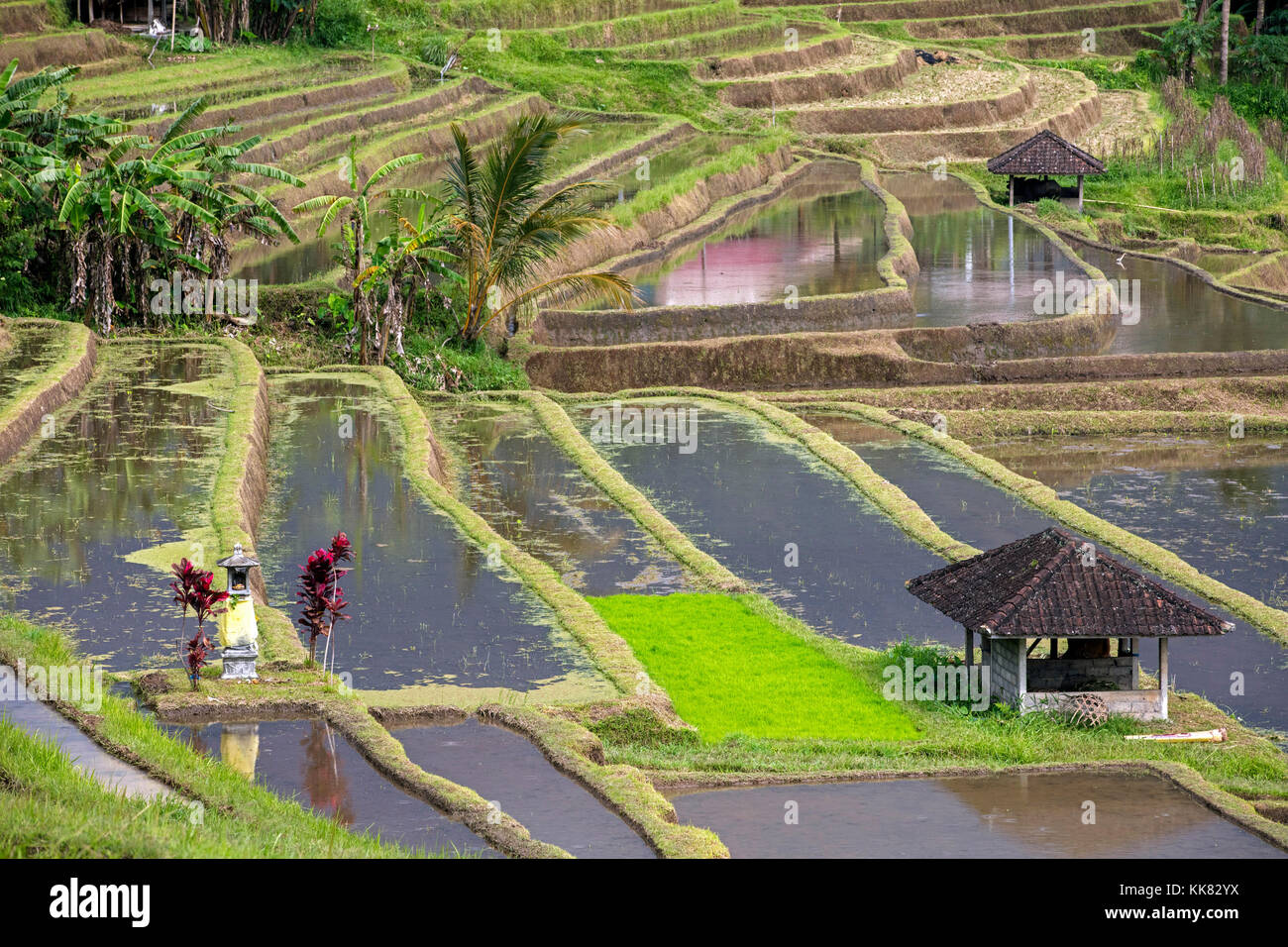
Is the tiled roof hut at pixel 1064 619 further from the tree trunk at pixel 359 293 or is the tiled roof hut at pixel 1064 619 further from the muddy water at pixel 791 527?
the tree trunk at pixel 359 293

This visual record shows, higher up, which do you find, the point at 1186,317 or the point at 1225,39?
the point at 1225,39

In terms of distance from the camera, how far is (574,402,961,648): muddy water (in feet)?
54.9

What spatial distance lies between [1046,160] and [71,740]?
3641 centimetres

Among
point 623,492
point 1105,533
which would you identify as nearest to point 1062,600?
point 1105,533

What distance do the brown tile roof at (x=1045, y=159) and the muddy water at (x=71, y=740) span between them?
34668 millimetres

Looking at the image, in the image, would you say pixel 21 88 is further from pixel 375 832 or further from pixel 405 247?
pixel 375 832

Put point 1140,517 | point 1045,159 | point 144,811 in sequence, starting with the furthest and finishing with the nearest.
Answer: point 1045,159, point 1140,517, point 144,811

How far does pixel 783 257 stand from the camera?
35469 mm

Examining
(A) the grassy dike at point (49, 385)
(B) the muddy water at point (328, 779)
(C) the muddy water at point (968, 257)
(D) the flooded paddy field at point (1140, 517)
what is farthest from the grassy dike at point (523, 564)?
(C) the muddy water at point (968, 257)

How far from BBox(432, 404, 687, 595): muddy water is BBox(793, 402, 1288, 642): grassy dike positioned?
200 inches

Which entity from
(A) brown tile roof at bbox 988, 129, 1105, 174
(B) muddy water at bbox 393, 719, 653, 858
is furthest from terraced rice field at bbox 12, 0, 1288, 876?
(A) brown tile roof at bbox 988, 129, 1105, 174

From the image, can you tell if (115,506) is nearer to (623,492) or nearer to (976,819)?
(623,492)

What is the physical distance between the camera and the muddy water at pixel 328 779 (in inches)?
397

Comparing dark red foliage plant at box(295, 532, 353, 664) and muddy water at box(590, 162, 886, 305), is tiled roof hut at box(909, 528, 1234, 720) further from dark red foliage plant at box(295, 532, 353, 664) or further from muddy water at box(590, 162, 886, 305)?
muddy water at box(590, 162, 886, 305)
